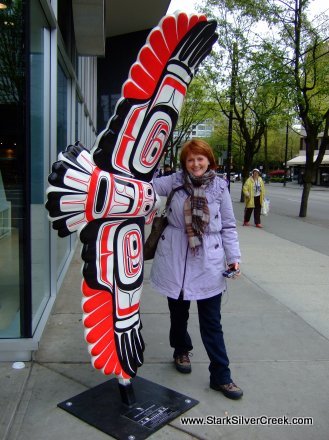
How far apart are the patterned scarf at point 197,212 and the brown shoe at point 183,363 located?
1003mm

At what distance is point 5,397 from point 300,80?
13.6 meters

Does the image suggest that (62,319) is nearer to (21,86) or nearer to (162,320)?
(162,320)

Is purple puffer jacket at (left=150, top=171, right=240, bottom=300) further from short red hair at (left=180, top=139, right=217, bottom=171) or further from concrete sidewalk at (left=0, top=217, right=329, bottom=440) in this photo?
concrete sidewalk at (left=0, top=217, right=329, bottom=440)

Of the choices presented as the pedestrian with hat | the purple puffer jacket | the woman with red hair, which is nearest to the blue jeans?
the woman with red hair

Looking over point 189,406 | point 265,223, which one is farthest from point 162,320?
point 265,223

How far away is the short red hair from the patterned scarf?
0.48 ft

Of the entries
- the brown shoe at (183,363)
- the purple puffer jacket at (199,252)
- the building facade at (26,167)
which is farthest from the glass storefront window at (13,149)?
the brown shoe at (183,363)

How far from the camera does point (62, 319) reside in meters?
4.80

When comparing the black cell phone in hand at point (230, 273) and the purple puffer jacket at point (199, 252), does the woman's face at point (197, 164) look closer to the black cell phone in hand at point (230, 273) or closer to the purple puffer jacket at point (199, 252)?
the purple puffer jacket at point (199, 252)

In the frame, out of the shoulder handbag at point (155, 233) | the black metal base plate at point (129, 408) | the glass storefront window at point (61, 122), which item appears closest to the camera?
the black metal base plate at point (129, 408)

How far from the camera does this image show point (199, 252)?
129 inches

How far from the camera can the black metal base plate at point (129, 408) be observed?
2.83 meters

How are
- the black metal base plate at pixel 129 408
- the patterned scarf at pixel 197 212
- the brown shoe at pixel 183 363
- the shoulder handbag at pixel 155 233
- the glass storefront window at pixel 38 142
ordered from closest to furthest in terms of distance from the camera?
the black metal base plate at pixel 129 408 < the patterned scarf at pixel 197 212 < the shoulder handbag at pixel 155 233 < the brown shoe at pixel 183 363 < the glass storefront window at pixel 38 142

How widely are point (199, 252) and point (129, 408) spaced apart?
1133 mm
